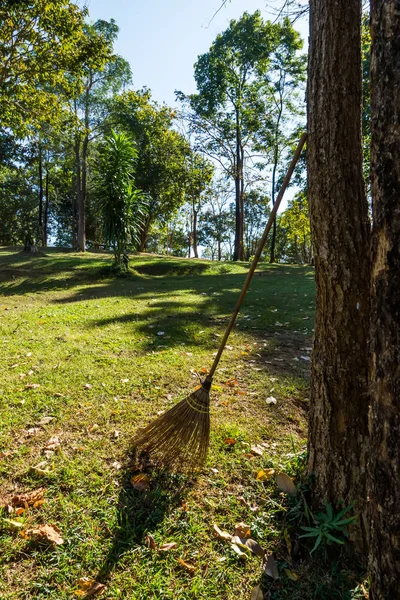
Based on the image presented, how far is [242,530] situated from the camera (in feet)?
5.72

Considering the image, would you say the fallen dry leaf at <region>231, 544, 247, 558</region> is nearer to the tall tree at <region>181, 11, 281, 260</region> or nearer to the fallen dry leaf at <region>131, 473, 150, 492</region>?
the fallen dry leaf at <region>131, 473, 150, 492</region>

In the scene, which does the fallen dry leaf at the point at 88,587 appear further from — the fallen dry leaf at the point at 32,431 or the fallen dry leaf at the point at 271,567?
the fallen dry leaf at the point at 32,431

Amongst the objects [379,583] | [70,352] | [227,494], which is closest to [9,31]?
[70,352]

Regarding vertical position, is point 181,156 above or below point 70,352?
above

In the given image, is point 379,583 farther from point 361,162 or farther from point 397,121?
point 361,162

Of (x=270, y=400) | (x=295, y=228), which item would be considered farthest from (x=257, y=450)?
(x=295, y=228)

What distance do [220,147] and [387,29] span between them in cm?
2115

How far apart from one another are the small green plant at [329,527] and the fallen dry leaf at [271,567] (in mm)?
175

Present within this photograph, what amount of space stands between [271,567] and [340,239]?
1.57 metres

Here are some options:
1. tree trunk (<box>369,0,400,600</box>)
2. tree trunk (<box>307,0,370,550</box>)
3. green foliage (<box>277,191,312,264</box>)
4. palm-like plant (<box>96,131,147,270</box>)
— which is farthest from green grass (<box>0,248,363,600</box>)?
green foliage (<box>277,191,312,264</box>)

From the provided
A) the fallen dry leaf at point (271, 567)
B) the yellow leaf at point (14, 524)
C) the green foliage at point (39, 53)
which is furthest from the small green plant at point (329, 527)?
the green foliage at point (39, 53)

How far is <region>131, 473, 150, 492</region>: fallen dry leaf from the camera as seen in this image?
1.96 metres

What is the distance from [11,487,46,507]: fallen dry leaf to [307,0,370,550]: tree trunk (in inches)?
59.5

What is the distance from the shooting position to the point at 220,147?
Answer: 20453 mm
